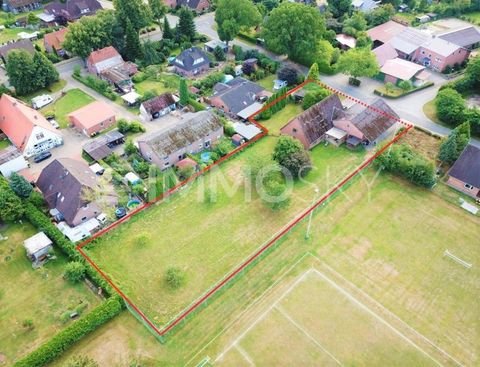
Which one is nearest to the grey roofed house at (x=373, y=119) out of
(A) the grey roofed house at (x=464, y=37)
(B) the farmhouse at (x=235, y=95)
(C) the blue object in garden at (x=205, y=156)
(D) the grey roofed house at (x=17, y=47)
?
(B) the farmhouse at (x=235, y=95)

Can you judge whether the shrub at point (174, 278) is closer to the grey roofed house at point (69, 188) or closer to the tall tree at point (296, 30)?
the grey roofed house at point (69, 188)

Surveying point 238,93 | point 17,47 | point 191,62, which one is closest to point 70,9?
point 17,47

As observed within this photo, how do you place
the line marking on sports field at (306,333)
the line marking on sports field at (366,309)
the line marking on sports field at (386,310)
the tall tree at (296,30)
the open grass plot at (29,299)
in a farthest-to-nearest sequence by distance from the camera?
the tall tree at (296,30)
the open grass plot at (29,299)
the line marking on sports field at (366,309)
the line marking on sports field at (386,310)
the line marking on sports field at (306,333)

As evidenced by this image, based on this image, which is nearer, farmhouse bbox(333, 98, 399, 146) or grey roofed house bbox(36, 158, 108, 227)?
grey roofed house bbox(36, 158, 108, 227)

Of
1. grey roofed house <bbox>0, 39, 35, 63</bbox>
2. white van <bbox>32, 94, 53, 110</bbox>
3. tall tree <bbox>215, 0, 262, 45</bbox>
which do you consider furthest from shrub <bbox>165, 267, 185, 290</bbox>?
grey roofed house <bbox>0, 39, 35, 63</bbox>

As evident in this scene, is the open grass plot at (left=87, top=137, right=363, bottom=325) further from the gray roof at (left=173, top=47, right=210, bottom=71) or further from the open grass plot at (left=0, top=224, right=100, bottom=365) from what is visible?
the gray roof at (left=173, top=47, right=210, bottom=71)

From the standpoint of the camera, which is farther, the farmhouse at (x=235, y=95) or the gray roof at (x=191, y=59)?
the gray roof at (x=191, y=59)

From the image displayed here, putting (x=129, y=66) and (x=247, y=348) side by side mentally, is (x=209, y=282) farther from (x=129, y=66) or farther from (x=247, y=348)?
(x=129, y=66)
